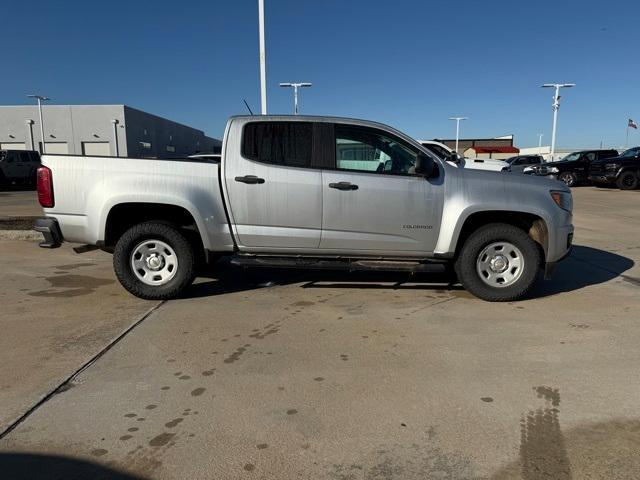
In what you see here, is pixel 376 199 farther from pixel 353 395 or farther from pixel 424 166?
pixel 353 395

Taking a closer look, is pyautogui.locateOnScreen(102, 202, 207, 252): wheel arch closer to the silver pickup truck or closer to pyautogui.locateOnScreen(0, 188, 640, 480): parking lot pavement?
the silver pickup truck

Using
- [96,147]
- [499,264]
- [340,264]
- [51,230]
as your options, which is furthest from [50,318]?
[96,147]

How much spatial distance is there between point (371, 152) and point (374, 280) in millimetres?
1748

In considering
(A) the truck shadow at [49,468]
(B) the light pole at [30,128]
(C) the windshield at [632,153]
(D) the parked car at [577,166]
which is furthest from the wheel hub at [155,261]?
(B) the light pole at [30,128]

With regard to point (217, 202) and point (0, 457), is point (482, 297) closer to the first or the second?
point (217, 202)

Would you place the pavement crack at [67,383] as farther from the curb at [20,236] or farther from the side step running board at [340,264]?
the curb at [20,236]

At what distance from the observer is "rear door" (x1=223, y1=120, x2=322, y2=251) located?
5.23 metres

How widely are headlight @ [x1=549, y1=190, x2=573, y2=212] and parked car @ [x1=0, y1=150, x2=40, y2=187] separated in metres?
24.9

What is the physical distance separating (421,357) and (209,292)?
2.86 meters

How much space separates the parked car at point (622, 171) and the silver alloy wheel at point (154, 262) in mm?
22313

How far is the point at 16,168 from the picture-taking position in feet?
80.5

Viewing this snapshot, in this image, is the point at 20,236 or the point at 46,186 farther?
the point at 20,236

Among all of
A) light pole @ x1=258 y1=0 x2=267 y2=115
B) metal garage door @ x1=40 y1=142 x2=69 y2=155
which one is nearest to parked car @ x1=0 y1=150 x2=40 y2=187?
light pole @ x1=258 y1=0 x2=267 y2=115

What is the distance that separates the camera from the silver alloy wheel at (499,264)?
17.6 feet
